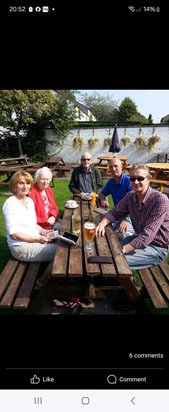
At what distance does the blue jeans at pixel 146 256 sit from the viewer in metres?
1.93

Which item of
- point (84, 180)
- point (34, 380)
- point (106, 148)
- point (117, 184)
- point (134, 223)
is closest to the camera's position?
point (34, 380)

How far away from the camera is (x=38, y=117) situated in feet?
28.6

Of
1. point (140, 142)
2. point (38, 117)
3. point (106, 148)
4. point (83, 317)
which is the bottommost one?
point (83, 317)

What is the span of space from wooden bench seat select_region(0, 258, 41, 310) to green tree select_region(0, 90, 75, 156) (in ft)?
15.2

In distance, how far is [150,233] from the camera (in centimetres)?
187

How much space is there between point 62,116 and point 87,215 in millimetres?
8903

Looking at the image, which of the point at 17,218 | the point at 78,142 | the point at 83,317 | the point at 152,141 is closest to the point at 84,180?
the point at 17,218

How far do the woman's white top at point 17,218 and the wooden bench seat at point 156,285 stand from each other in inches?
41.0

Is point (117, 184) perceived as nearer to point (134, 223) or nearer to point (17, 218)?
point (134, 223)

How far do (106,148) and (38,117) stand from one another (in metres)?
3.43

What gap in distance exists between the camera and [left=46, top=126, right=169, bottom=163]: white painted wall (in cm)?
1019
